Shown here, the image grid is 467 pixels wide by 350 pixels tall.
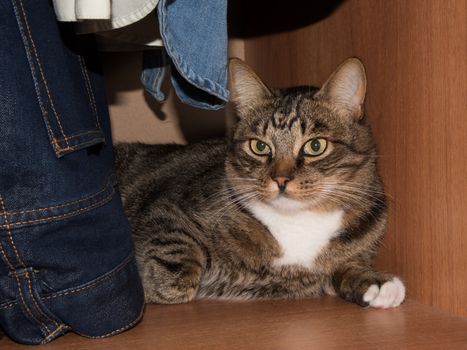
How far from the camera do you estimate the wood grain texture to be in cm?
139

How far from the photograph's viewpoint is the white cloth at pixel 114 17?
103 cm

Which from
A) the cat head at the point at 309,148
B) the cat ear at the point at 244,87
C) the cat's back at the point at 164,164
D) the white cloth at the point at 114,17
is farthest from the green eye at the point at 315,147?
the white cloth at the point at 114,17

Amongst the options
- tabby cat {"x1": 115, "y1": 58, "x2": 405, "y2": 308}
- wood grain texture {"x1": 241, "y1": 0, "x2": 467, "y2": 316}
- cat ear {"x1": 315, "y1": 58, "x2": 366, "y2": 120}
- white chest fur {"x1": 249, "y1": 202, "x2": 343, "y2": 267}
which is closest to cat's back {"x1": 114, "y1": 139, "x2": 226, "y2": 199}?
tabby cat {"x1": 115, "y1": 58, "x2": 405, "y2": 308}

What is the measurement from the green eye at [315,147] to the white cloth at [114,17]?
470 millimetres

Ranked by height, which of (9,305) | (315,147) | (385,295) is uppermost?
(315,147)

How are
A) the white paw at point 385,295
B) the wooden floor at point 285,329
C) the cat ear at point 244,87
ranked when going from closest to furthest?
the wooden floor at point 285,329 < the white paw at point 385,295 < the cat ear at point 244,87

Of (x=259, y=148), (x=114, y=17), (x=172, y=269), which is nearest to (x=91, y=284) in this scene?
(x=172, y=269)

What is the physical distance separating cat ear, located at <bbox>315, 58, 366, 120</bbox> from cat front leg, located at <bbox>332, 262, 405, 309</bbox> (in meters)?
0.42

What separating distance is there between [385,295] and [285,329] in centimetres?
29

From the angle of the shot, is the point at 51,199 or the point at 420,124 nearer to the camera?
the point at 51,199

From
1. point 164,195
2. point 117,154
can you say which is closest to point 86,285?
point 164,195

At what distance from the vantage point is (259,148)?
68.3 inches

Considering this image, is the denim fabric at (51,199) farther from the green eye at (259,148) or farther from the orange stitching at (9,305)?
the green eye at (259,148)

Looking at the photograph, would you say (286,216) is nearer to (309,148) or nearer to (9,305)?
(309,148)
